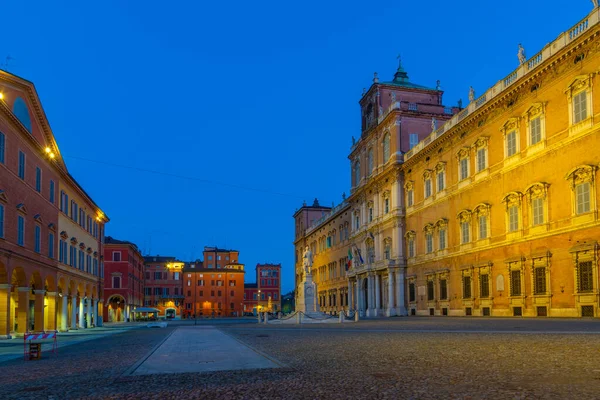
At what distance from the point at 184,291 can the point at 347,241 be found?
6633cm

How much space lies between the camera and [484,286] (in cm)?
4059

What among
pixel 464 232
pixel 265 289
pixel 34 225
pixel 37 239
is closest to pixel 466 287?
pixel 464 232

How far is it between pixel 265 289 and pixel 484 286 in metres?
107

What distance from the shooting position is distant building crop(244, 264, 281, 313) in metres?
144

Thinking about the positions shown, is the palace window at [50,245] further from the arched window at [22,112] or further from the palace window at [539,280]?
the palace window at [539,280]

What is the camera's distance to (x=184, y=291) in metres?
131

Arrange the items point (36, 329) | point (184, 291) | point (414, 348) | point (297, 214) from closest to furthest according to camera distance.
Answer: point (414, 348) < point (36, 329) < point (297, 214) < point (184, 291)

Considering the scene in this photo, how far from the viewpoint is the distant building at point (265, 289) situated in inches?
5661

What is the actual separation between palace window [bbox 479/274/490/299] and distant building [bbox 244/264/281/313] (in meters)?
105

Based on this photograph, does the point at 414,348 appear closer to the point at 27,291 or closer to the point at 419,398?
the point at 419,398

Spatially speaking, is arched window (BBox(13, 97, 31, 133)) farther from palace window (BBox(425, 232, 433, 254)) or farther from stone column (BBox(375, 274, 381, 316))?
stone column (BBox(375, 274, 381, 316))

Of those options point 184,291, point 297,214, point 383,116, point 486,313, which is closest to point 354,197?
point 383,116

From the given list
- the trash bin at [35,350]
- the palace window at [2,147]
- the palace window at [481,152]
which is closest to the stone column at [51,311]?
the palace window at [2,147]

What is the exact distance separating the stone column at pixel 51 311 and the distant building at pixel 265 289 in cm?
10648
